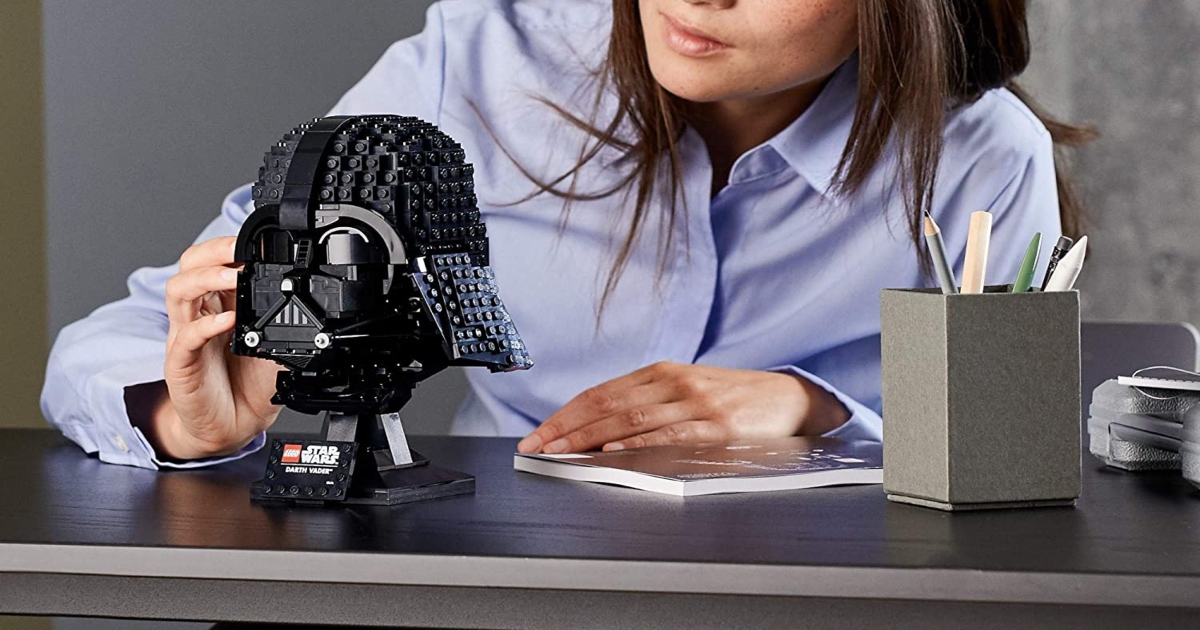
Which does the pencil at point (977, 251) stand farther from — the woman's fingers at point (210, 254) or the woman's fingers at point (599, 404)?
the woman's fingers at point (210, 254)

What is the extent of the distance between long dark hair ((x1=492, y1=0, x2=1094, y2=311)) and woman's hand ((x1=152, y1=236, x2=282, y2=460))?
2.37 ft

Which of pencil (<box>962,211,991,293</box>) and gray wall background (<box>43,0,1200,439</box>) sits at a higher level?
gray wall background (<box>43,0,1200,439</box>)

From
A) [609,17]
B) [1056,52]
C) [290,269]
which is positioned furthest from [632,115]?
[290,269]

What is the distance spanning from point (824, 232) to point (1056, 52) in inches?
22.4

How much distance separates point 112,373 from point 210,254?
0.30 metres

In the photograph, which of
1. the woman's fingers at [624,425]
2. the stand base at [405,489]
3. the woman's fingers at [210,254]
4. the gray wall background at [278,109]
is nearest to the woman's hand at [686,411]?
the woman's fingers at [624,425]

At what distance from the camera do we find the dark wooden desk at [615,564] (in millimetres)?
713

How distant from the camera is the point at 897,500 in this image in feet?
3.01

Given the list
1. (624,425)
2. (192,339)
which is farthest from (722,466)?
(192,339)

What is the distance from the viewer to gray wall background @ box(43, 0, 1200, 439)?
200 cm

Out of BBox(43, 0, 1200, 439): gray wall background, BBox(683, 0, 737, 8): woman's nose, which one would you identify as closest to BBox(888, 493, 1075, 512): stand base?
BBox(683, 0, 737, 8): woman's nose

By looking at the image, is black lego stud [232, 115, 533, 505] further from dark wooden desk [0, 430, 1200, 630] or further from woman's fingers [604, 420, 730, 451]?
woman's fingers [604, 420, 730, 451]

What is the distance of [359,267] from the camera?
2.98 ft

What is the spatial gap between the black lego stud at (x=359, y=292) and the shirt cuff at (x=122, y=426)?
22 centimetres
